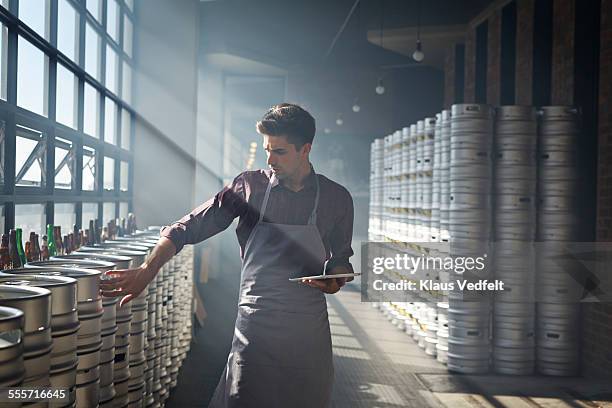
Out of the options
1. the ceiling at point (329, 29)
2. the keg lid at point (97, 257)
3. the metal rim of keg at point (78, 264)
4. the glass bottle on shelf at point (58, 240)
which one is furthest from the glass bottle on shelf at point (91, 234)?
the ceiling at point (329, 29)

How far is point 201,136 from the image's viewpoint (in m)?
11.8

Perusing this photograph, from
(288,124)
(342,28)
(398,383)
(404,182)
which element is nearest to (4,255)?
(288,124)

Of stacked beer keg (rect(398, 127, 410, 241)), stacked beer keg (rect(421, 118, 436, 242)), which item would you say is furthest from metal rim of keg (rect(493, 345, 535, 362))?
stacked beer keg (rect(398, 127, 410, 241))

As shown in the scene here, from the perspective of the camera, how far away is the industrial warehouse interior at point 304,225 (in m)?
2.21

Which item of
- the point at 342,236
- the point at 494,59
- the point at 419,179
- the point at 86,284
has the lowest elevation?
the point at 86,284

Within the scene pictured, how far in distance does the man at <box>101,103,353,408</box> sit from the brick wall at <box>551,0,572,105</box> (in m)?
3.96

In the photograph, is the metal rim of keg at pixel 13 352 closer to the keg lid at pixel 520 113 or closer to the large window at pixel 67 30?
the large window at pixel 67 30

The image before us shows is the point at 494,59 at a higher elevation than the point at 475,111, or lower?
higher

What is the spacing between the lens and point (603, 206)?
17.0 ft

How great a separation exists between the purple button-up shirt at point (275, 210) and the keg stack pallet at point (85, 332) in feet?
1.23

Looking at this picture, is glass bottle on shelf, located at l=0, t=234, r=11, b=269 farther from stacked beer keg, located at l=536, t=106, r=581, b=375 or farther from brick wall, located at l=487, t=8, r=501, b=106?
brick wall, located at l=487, t=8, r=501, b=106

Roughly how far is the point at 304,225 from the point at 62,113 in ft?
8.08

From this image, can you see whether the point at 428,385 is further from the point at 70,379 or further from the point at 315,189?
the point at 70,379

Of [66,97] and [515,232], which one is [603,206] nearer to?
[515,232]
